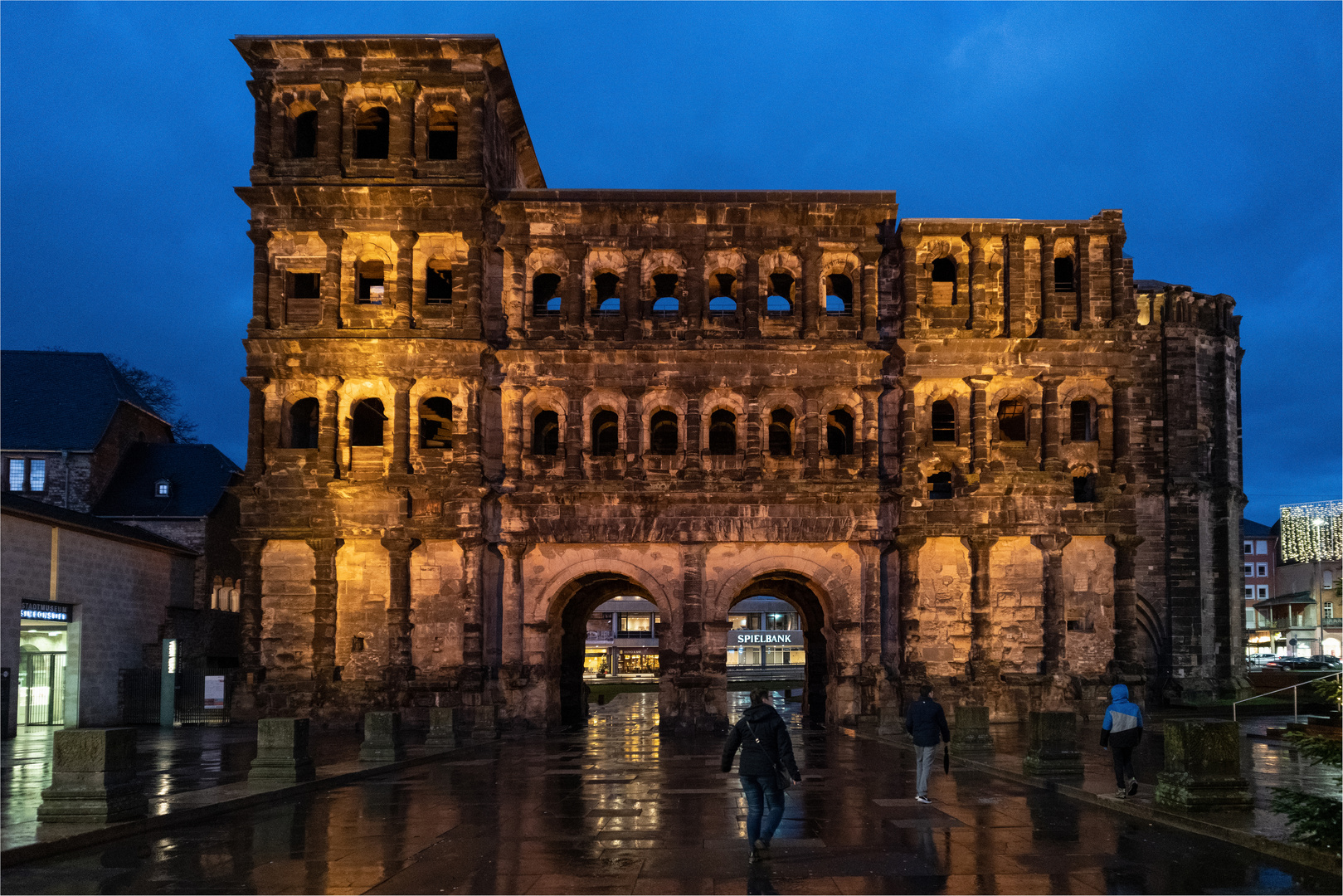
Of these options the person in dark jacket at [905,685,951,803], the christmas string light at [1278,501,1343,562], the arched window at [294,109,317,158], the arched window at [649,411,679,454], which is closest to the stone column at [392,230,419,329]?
the arched window at [294,109,317,158]

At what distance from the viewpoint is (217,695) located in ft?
110

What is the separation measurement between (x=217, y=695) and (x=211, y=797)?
58.9 feet

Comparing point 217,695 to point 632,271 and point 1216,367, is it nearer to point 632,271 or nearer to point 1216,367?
point 632,271

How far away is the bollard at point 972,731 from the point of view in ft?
80.8

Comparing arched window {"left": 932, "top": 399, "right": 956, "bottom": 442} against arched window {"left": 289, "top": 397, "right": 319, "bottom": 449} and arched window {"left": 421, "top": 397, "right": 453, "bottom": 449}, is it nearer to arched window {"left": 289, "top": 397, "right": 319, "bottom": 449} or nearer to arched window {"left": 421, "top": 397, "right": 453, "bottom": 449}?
arched window {"left": 421, "top": 397, "right": 453, "bottom": 449}

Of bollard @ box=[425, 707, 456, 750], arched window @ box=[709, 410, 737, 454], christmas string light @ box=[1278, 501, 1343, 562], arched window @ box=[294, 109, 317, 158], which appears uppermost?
arched window @ box=[294, 109, 317, 158]

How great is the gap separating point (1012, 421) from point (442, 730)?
23.1m

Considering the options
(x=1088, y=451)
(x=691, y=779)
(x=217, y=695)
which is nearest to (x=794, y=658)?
(x=1088, y=451)

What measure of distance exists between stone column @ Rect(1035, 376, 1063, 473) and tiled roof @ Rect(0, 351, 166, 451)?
3624 centimetres

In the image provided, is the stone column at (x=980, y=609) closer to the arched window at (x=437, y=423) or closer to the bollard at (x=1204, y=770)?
the arched window at (x=437, y=423)

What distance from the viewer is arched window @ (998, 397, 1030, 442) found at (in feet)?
126

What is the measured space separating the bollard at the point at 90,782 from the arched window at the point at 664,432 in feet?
79.0

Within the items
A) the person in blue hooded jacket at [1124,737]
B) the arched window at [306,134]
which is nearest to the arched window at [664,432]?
the arched window at [306,134]

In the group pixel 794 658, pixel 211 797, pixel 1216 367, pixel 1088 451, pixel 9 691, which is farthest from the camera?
pixel 794 658
